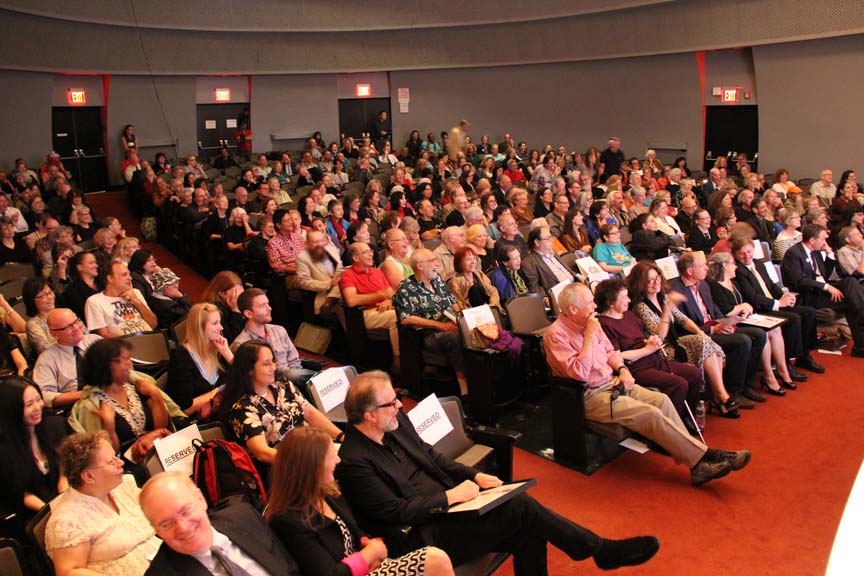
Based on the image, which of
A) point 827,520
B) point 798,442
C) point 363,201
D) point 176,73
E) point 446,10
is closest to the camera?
point 827,520

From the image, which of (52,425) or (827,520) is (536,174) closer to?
(827,520)

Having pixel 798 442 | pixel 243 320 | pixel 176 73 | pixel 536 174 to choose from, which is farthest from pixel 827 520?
pixel 176 73

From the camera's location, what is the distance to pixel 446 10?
15859mm

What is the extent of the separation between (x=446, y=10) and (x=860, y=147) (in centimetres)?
871

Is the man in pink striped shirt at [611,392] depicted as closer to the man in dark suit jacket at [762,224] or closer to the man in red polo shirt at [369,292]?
the man in red polo shirt at [369,292]

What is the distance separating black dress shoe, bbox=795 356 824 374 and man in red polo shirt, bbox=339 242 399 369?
346cm

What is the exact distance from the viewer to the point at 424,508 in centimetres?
295

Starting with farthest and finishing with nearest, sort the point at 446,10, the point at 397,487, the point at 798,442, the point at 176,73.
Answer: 1. the point at 446,10
2. the point at 176,73
3. the point at 798,442
4. the point at 397,487

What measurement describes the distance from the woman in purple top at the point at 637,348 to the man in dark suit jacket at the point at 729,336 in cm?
58

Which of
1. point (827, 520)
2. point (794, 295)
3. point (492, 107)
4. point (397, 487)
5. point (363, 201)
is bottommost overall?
point (827, 520)

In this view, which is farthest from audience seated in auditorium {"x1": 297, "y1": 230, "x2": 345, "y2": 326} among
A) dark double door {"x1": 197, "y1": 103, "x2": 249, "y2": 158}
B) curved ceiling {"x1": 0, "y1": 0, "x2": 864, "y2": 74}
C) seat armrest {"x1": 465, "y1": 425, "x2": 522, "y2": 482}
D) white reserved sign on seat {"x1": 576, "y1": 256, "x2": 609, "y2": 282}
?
dark double door {"x1": 197, "y1": 103, "x2": 249, "y2": 158}

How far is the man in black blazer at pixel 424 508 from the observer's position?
2955 mm

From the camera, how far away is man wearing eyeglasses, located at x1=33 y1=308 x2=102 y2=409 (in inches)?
156

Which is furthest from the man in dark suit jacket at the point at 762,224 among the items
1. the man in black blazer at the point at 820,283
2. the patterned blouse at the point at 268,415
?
the patterned blouse at the point at 268,415
